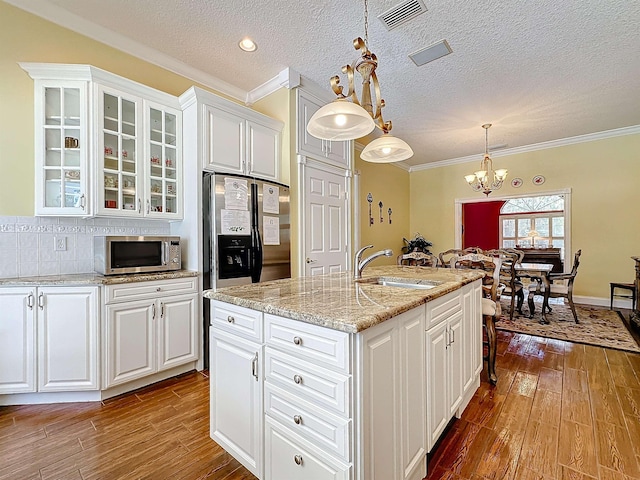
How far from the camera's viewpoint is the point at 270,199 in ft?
10.3

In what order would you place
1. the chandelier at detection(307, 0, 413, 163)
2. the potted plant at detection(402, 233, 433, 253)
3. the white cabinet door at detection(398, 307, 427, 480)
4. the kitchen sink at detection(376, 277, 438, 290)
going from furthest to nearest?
the potted plant at detection(402, 233, 433, 253) → the kitchen sink at detection(376, 277, 438, 290) → the chandelier at detection(307, 0, 413, 163) → the white cabinet door at detection(398, 307, 427, 480)

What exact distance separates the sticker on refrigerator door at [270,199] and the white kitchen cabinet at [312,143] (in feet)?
1.91

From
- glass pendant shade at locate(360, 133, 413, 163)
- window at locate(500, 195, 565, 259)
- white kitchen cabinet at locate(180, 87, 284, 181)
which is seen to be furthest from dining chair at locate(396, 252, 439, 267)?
window at locate(500, 195, 565, 259)

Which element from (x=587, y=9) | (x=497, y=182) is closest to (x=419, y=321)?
(x=587, y=9)

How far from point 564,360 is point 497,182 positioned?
3.05 metres

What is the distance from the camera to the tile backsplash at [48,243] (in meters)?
2.30

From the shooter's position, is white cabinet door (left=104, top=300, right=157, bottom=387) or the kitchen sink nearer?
the kitchen sink

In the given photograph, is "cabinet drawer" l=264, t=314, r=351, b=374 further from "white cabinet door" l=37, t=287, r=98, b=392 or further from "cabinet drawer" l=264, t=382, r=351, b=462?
"white cabinet door" l=37, t=287, r=98, b=392

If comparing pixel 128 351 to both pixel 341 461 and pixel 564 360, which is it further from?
pixel 564 360

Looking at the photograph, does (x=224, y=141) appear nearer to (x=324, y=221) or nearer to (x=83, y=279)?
(x=324, y=221)

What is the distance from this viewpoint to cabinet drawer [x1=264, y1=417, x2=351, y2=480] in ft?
3.60

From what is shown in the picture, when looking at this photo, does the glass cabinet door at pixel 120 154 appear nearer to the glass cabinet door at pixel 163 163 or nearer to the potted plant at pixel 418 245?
the glass cabinet door at pixel 163 163

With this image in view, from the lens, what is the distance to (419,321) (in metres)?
1.44

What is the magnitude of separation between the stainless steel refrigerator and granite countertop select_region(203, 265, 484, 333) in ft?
3.43
